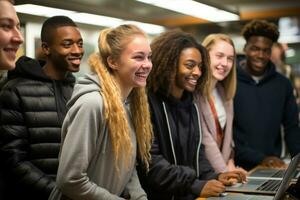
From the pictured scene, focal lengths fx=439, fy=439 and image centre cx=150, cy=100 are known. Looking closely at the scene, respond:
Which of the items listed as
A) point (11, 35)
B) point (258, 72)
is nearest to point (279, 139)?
point (258, 72)

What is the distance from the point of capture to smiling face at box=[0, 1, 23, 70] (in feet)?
4.29

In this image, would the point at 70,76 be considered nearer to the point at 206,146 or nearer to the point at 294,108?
the point at 206,146

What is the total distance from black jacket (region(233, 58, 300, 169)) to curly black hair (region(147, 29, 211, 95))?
73 centimetres

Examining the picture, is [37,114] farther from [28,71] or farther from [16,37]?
[16,37]

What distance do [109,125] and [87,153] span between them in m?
0.13

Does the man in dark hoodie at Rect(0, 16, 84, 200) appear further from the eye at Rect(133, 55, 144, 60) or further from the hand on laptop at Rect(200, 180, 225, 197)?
the hand on laptop at Rect(200, 180, 225, 197)

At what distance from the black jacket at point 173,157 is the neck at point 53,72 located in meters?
0.41

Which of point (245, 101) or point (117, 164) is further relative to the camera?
point (245, 101)

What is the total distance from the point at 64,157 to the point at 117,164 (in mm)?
196

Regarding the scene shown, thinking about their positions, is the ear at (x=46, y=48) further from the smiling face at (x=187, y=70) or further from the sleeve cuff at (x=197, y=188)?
the sleeve cuff at (x=197, y=188)

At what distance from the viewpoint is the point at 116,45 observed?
1.63 meters

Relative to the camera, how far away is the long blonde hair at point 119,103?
1506 mm

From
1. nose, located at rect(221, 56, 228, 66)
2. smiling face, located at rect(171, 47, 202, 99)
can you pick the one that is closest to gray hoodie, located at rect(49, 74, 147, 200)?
smiling face, located at rect(171, 47, 202, 99)

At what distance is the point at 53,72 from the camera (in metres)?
1.92
